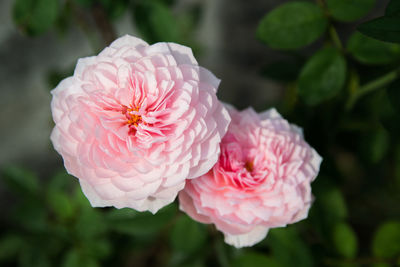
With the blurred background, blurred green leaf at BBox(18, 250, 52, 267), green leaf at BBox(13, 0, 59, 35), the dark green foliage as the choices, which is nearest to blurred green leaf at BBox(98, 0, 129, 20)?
the blurred background

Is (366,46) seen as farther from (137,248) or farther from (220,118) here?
(137,248)

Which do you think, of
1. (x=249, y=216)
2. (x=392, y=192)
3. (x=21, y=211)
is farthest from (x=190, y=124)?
(x=392, y=192)

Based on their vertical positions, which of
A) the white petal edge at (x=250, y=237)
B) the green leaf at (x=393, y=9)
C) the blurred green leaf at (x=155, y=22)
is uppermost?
the green leaf at (x=393, y=9)

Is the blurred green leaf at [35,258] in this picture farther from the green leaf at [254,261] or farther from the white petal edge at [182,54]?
the white petal edge at [182,54]

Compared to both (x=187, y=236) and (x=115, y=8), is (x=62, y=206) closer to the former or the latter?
(x=187, y=236)

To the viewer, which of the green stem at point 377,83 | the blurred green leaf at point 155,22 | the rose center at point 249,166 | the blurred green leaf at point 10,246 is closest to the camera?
the rose center at point 249,166

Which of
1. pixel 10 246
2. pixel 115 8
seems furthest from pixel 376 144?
pixel 10 246

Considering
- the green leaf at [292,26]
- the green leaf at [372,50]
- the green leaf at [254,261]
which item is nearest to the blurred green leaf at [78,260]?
the green leaf at [254,261]

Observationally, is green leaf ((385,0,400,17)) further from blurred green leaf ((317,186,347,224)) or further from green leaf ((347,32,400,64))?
blurred green leaf ((317,186,347,224))
